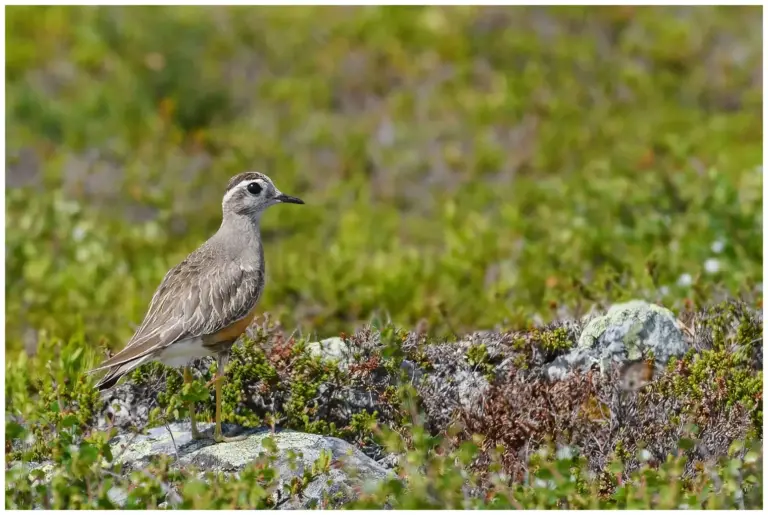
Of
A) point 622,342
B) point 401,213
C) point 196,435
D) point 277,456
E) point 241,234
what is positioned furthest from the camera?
point 401,213

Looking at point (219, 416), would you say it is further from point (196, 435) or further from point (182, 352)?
point (182, 352)

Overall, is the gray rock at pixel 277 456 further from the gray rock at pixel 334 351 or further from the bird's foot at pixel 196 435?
the gray rock at pixel 334 351

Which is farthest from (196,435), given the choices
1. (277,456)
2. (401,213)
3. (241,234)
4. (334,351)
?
(401,213)

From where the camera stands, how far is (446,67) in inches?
687

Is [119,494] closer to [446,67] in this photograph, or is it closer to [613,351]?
[613,351]

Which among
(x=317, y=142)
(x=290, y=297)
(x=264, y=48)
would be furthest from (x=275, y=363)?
(x=264, y=48)

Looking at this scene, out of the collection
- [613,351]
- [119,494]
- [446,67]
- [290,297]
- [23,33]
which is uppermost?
[23,33]

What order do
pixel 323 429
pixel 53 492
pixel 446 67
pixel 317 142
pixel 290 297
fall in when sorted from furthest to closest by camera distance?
pixel 446 67 → pixel 317 142 → pixel 290 297 → pixel 323 429 → pixel 53 492

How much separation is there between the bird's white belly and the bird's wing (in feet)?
0.15

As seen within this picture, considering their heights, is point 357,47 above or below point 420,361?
above

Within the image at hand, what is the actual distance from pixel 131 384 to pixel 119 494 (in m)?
1.45

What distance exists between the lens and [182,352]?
8008mm

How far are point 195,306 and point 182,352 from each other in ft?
1.07

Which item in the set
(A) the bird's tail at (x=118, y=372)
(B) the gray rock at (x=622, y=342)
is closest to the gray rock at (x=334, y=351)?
(A) the bird's tail at (x=118, y=372)
